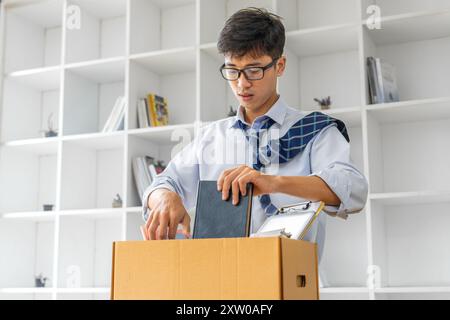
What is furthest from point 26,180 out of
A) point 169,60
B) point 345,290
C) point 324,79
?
point 345,290

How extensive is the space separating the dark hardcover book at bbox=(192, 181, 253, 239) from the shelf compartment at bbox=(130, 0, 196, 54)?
2553 millimetres

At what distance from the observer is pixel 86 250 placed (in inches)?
146

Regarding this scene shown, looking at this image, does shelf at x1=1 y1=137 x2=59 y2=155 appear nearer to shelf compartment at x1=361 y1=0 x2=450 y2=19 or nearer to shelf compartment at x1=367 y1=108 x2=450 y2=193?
shelf compartment at x1=367 y1=108 x2=450 y2=193

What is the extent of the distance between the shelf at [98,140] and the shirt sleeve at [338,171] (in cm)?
207

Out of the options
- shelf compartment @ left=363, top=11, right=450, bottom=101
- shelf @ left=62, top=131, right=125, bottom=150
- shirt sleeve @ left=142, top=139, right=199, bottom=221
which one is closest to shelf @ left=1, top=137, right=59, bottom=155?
shelf @ left=62, top=131, right=125, bottom=150

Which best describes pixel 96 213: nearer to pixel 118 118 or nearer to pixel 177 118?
pixel 118 118

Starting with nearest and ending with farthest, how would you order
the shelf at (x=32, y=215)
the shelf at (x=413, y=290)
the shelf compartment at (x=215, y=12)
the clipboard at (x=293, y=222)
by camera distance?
the clipboard at (x=293, y=222) < the shelf at (x=413, y=290) < the shelf compartment at (x=215, y=12) < the shelf at (x=32, y=215)

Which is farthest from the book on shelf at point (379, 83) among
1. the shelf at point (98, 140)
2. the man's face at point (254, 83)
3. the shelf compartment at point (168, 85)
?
the man's face at point (254, 83)

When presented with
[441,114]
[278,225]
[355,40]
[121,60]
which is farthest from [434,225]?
[278,225]

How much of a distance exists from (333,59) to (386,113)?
0.51 m

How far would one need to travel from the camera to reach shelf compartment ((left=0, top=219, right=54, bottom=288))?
3.74 m

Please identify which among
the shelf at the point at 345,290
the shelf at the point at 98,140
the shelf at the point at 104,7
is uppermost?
the shelf at the point at 104,7

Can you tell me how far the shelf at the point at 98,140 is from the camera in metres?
3.45

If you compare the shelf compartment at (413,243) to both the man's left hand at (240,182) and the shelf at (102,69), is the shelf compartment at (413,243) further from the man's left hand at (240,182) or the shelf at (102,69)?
the man's left hand at (240,182)
